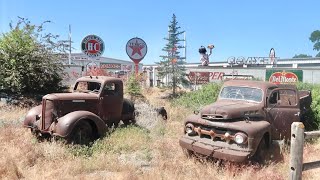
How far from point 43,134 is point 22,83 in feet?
25.0

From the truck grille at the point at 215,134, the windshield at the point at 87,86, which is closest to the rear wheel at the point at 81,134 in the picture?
the windshield at the point at 87,86

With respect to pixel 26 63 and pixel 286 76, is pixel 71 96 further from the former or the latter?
pixel 286 76

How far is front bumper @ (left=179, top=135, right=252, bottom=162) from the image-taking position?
657 centimetres

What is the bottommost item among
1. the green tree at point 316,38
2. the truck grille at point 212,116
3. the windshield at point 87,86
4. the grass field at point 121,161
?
the grass field at point 121,161

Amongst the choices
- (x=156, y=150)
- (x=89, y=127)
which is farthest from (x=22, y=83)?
(x=156, y=150)

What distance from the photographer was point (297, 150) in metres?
4.59

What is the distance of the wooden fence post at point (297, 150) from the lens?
458cm

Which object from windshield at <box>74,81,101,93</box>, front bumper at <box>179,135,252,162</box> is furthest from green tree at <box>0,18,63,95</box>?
front bumper at <box>179,135,252,162</box>

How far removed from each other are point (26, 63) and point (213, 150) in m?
11.8

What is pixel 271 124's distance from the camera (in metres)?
7.64

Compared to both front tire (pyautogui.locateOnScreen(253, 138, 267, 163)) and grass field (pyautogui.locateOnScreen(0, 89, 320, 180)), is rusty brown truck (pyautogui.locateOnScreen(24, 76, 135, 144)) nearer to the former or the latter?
grass field (pyautogui.locateOnScreen(0, 89, 320, 180))

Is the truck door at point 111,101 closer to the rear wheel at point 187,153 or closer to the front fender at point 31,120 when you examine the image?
the front fender at point 31,120

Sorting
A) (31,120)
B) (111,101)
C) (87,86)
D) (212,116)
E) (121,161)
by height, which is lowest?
(121,161)

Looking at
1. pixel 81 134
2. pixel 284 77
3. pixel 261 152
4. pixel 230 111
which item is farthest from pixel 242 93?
pixel 284 77
